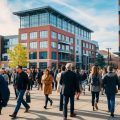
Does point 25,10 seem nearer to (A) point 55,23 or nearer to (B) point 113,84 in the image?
(A) point 55,23

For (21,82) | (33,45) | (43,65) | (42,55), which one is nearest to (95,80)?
(21,82)

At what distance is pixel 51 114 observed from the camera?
1068 cm

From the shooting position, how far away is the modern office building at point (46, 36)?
77500mm

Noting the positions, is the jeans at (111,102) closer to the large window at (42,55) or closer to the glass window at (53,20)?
the large window at (42,55)

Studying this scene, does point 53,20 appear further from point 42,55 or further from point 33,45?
point 42,55

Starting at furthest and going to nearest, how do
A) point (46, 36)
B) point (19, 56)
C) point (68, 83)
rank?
point (46, 36), point (19, 56), point (68, 83)

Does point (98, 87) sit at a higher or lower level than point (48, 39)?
lower

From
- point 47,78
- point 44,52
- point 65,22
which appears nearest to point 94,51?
point 65,22

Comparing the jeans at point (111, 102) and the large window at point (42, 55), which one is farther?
the large window at point (42, 55)

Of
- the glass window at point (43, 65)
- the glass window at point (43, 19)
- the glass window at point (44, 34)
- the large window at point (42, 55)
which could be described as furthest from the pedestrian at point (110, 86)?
the glass window at point (43, 19)

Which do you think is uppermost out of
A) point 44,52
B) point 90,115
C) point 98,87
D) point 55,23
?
point 55,23

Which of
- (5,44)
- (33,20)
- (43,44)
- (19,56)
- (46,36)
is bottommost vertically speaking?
(19,56)

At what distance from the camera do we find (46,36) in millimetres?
78062

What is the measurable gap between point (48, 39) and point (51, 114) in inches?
2634
